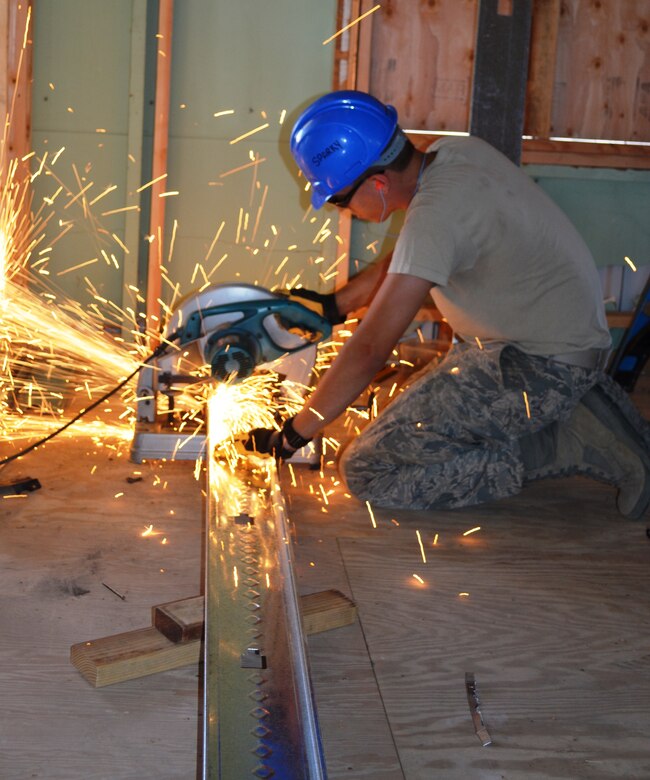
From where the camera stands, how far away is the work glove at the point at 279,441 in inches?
109

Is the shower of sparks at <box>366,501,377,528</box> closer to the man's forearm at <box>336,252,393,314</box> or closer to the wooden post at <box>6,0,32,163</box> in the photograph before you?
the man's forearm at <box>336,252,393,314</box>

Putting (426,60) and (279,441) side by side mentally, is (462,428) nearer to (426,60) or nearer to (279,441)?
(279,441)

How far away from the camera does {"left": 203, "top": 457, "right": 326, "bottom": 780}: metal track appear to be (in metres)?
1.60

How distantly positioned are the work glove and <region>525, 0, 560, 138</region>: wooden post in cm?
326

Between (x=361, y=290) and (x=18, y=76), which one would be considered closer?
(x=361, y=290)

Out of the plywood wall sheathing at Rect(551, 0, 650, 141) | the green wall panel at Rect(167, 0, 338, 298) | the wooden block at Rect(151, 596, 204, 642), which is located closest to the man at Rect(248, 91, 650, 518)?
the wooden block at Rect(151, 596, 204, 642)

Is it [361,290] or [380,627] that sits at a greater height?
[361,290]

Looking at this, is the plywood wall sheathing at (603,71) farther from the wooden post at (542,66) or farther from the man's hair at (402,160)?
the man's hair at (402,160)

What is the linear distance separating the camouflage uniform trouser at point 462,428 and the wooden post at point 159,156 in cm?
188

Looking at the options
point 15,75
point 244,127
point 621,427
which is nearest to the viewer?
point 621,427

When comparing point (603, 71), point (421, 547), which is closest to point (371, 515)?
point (421, 547)

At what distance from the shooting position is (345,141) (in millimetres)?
2783

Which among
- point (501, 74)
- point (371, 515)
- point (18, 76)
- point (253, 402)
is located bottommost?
point (371, 515)

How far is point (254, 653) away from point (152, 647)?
1.07 ft
